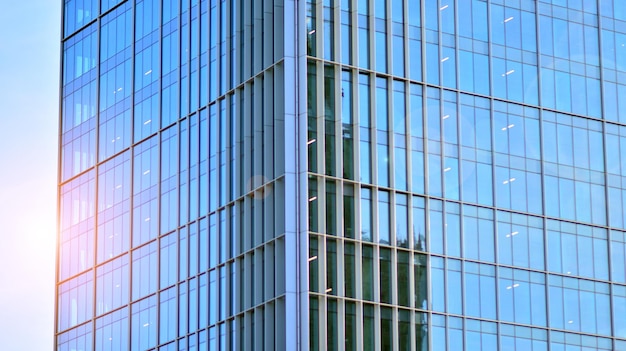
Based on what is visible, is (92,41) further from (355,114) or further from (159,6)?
(355,114)

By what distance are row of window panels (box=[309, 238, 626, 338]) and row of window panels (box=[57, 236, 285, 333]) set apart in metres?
2.85

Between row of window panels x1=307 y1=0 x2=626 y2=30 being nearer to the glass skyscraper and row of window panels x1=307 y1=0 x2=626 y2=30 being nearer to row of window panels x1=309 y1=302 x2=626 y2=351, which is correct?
the glass skyscraper

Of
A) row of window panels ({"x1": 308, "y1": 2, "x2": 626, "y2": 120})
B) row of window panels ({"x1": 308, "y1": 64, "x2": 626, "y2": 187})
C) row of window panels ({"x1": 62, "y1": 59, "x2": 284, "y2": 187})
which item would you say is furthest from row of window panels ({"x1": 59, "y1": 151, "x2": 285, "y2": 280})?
row of window panels ({"x1": 308, "y1": 2, "x2": 626, "y2": 120})

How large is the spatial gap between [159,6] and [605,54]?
81.6ft

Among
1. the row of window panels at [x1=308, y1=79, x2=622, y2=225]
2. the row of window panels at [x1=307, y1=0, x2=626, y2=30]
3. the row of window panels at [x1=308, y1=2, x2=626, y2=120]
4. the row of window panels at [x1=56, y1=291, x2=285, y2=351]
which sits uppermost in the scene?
the row of window panels at [x1=307, y1=0, x2=626, y2=30]

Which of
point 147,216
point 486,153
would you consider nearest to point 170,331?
point 147,216

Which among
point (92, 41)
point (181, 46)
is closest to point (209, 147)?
point (181, 46)

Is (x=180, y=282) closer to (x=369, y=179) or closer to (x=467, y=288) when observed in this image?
(x=369, y=179)

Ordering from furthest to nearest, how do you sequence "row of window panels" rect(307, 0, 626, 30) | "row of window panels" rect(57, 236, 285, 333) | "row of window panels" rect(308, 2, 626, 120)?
1. "row of window panels" rect(308, 2, 626, 120)
2. "row of window panels" rect(307, 0, 626, 30)
3. "row of window panels" rect(57, 236, 285, 333)

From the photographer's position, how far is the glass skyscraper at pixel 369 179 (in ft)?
255

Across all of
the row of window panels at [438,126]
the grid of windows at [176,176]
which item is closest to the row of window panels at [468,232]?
the row of window panels at [438,126]

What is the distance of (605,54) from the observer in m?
90.0

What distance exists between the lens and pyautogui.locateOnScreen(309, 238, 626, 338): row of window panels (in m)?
76.8

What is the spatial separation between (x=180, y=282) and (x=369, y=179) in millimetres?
13675
